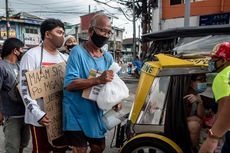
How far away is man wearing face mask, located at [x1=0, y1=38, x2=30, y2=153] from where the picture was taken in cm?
368

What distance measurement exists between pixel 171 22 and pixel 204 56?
1464 cm

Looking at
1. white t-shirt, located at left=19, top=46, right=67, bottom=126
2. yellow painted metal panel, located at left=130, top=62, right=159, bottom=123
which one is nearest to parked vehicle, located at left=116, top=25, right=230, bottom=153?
yellow painted metal panel, located at left=130, top=62, right=159, bottom=123

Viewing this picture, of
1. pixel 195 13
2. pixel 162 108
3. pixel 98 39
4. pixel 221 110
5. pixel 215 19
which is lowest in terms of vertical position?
pixel 162 108

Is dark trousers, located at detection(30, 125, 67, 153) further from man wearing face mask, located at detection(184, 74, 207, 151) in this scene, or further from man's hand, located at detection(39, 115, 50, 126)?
man wearing face mask, located at detection(184, 74, 207, 151)

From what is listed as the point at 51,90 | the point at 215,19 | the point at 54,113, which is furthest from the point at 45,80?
the point at 215,19

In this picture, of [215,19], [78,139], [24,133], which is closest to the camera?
[78,139]

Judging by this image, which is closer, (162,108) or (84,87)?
(84,87)

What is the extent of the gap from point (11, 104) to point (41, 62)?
0.89 metres

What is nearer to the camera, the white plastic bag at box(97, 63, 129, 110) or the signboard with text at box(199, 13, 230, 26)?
the white plastic bag at box(97, 63, 129, 110)

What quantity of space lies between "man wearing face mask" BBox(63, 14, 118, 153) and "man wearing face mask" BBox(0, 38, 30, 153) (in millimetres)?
888

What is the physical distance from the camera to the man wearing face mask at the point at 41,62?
9.65 ft

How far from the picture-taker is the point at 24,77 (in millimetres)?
2934

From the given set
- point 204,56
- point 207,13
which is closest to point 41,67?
point 204,56

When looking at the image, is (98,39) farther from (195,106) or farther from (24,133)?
(24,133)
